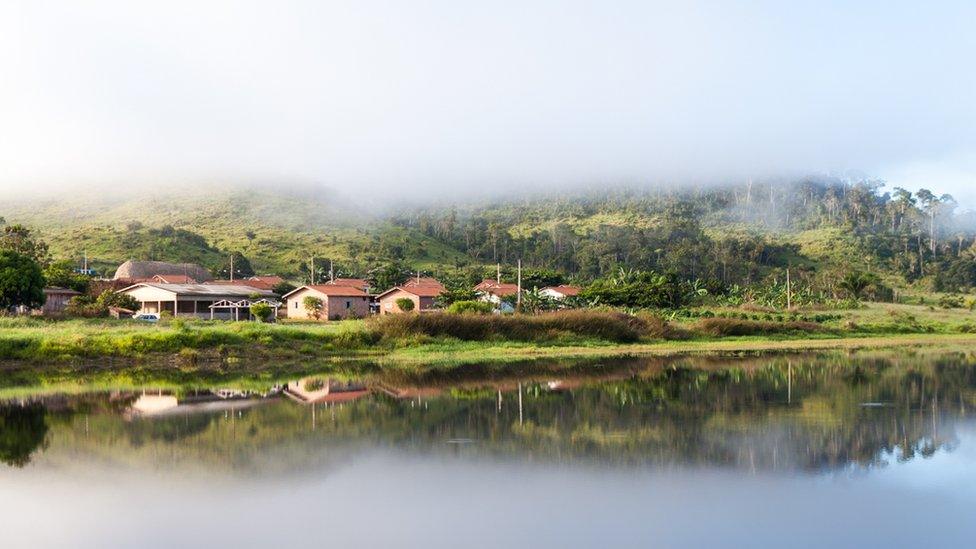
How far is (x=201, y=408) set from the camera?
25344 mm

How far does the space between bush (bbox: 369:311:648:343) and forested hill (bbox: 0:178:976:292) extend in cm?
3226

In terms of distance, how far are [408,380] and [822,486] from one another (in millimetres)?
20469

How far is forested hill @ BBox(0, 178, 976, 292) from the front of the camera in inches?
4779

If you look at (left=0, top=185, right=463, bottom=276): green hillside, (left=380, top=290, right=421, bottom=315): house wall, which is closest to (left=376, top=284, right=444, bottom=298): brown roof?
(left=380, top=290, right=421, bottom=315): house wall

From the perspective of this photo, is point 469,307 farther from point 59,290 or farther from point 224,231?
point 224,231

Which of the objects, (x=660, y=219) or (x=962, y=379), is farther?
(x=660, y=219)

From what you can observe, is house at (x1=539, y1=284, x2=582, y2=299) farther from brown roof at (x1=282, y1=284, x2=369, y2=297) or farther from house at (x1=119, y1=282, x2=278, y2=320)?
house at (x1=119, y1=282, x2=278, y2=320)

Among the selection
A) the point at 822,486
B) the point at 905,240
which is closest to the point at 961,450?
the point at 822,486

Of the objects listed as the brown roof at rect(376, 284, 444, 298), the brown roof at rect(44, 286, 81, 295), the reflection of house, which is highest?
the brown roof at rect(44, 286, 81, 295)

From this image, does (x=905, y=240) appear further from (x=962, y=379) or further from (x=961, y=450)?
(x=961, y=450)

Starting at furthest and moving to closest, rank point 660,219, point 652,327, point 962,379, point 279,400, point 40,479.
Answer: point 660,219 < point 652,327 < point 962,379 < point 279,400 < point 40,479

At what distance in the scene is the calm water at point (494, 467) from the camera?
1199 centimetres

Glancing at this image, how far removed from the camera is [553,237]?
5856 inches

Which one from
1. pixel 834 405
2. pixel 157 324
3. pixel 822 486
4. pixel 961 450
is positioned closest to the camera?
pixel 822 486
